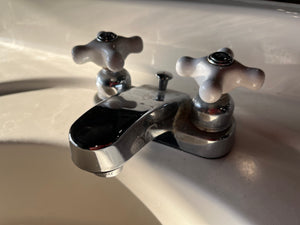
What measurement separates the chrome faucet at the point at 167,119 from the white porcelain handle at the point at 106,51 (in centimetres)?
3

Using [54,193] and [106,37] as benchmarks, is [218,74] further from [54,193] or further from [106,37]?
[54,193]

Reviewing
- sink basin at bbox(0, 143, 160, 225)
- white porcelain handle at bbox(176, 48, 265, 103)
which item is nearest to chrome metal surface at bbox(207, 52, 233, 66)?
white porcelain handle at bbox(176, 48, 265, 103)

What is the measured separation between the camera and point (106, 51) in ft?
0.95

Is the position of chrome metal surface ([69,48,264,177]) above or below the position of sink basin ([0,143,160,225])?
above

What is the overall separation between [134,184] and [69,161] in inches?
3.1

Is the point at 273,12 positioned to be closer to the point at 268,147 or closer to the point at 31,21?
the point at 268,147

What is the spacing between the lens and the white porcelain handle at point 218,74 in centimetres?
24

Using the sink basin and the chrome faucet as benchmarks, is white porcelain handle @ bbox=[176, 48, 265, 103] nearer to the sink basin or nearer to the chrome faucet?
A: the chrome faucet

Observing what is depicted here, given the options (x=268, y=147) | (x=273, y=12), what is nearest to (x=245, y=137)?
(x=268, y=147)

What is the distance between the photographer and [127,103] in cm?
28

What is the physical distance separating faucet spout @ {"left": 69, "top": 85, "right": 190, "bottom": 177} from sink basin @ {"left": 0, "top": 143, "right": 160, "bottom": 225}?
0.26 feet

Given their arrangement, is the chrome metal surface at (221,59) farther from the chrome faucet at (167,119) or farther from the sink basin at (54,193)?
the sink basin at (54,193)

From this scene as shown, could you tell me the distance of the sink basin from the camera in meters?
0.33

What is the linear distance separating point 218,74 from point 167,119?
0.23 feet
